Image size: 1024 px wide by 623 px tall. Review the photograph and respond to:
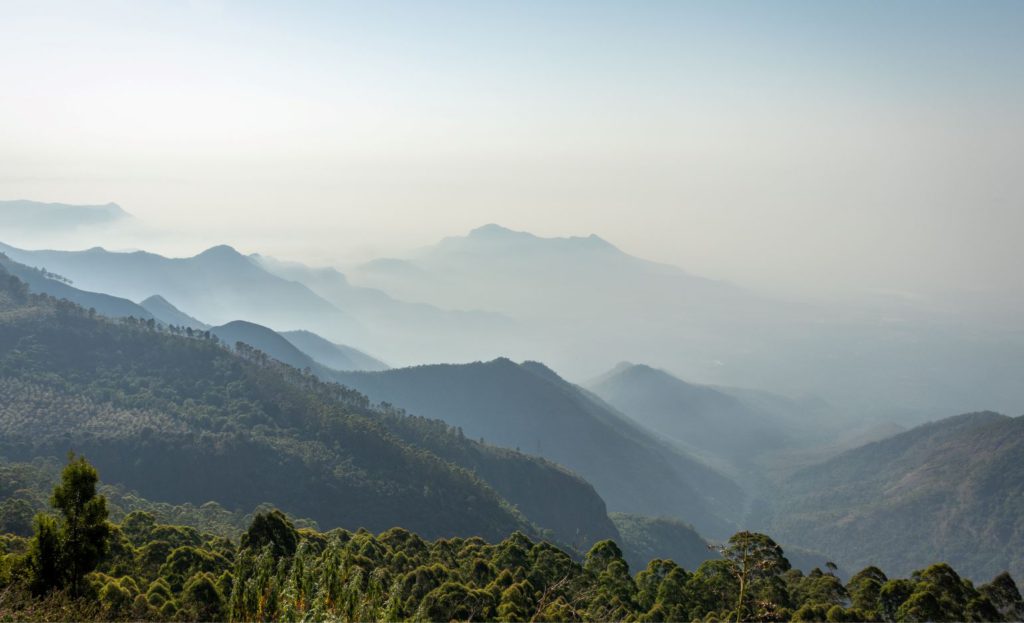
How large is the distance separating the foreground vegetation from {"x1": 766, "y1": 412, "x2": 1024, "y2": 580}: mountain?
408ft

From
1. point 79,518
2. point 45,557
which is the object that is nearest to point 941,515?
point 79,518

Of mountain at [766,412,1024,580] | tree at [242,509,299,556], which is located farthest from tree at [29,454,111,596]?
mountain at [766,412,1024,580]

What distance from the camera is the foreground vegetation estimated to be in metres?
18.6

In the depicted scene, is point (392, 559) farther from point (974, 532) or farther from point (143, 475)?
point (974, 532)

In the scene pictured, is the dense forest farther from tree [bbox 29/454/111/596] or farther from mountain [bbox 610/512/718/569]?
mountain [bbox 610/512/718/569]

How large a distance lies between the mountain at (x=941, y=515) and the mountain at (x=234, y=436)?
65588 millimetres

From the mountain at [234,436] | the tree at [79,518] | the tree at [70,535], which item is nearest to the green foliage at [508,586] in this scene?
the tree at [70,535]

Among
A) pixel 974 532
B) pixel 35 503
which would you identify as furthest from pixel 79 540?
pixel 974 532

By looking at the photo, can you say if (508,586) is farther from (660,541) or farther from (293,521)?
(660,541)

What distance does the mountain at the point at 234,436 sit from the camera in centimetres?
9281

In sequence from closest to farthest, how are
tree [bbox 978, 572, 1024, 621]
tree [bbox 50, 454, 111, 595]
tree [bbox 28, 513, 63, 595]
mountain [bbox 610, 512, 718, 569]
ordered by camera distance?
tree [bbox 28, 513, 63, 595] < tree [bbox 50, 454, 111, 595] < tree [bbox 978, 572, 1024, 621] < mountain [bbox 610, 512, 718, 569]

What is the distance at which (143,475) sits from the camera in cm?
9006

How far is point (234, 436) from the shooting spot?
333ft

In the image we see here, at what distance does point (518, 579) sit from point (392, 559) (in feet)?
23.0
